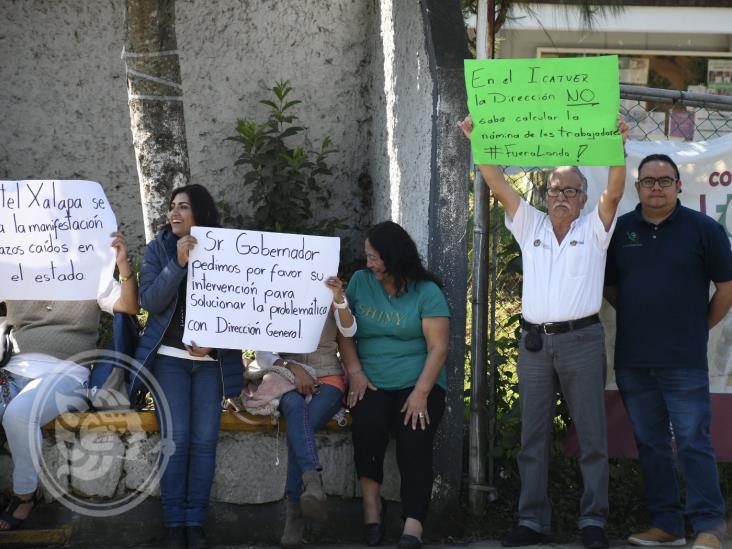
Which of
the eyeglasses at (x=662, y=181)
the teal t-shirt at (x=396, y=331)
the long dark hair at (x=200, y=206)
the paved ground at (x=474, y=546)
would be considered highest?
the eyeglasses at (x=662, y=181)

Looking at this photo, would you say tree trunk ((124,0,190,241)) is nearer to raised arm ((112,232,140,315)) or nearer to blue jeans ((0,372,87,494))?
raised arm ((112,232,140,315))

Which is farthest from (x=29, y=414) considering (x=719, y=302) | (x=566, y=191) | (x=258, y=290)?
(x=719, y=302)

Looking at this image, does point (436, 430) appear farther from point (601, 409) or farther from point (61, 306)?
point (61, 306)

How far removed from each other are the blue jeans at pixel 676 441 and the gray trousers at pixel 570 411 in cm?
20

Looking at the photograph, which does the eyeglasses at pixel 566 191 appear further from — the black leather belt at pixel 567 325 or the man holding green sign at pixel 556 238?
the black leather belt at pixel 567 325

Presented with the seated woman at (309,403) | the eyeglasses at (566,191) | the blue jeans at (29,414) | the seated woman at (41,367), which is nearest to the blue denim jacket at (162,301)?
the seated woman at (41,367)

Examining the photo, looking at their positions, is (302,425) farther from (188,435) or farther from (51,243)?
(51,243)

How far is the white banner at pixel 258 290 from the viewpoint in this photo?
193 inches

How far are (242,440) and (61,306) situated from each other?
3.67 ft

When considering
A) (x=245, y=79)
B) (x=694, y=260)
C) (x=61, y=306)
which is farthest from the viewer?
(x=245, y=79)

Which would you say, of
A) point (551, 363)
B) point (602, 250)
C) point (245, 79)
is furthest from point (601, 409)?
point (245, 79)

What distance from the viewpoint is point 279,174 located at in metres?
7.11

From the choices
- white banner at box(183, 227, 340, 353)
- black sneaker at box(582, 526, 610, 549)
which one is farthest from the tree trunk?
black sneaker at box(582, 526, 610, 549)

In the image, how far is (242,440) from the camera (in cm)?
520
